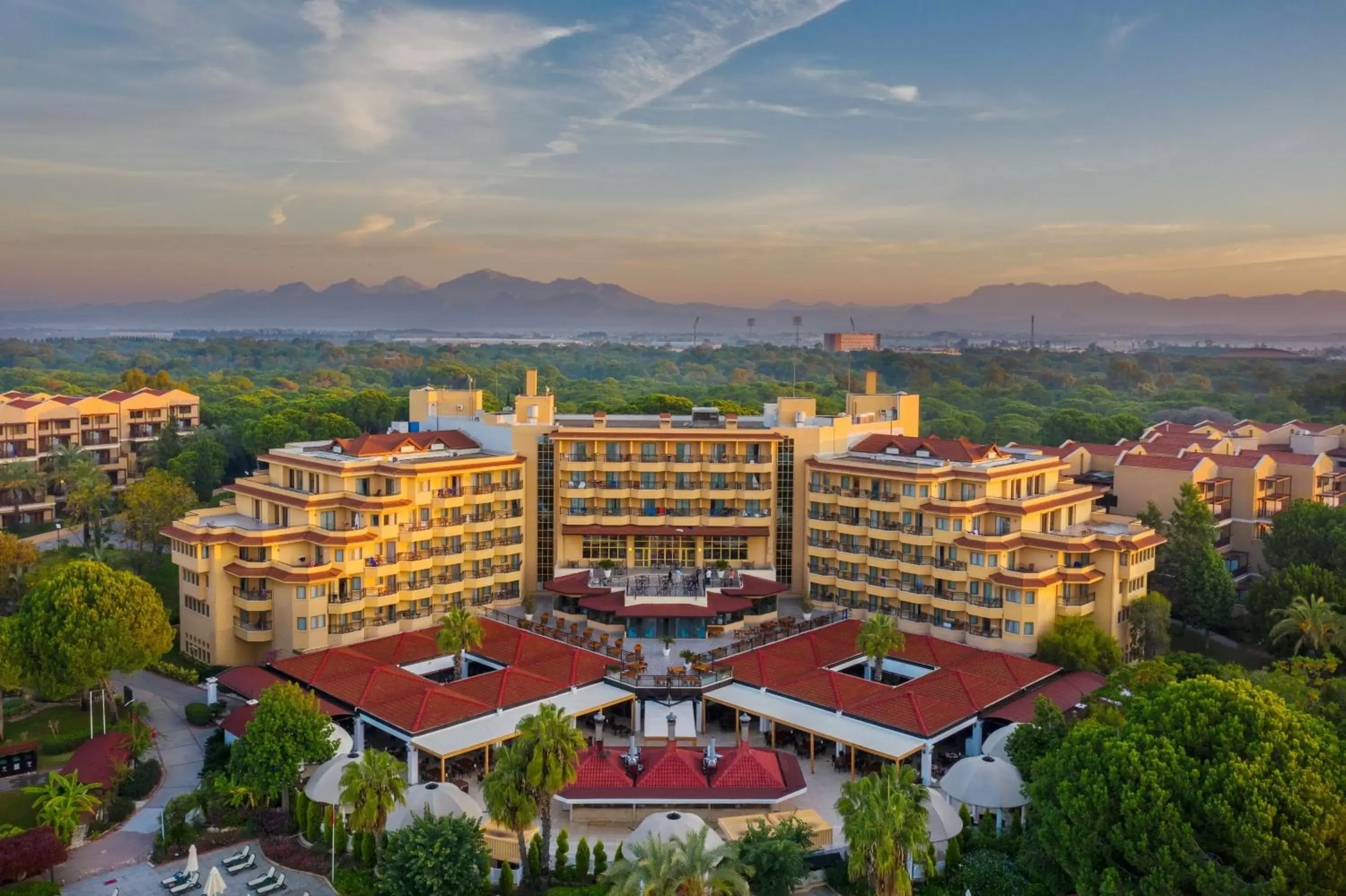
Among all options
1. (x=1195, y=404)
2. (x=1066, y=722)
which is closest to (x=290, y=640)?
(x=1066, y=722)

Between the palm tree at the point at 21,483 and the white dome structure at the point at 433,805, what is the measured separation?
55226 mm

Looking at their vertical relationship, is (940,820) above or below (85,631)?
below

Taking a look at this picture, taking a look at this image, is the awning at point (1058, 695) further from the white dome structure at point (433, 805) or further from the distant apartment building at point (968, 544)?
the white dome structure at point (433, 805)

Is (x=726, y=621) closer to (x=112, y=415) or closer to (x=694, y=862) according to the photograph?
(x=694, y=862)

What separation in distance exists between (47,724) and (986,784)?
124 ft

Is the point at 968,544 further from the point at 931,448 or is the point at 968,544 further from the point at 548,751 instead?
the point at 548,751

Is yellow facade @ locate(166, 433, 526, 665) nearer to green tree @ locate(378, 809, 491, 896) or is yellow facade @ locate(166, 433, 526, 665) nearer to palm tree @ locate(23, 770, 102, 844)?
palm tree @ locate(23, 770, 102, 844)

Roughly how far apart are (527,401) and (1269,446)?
54.6 meters

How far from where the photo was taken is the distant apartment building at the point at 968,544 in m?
51.0

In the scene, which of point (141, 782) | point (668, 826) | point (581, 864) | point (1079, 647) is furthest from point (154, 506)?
point (1079, 647)

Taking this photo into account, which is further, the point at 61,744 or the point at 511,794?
the point at 61,744

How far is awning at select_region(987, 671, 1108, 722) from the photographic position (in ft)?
138

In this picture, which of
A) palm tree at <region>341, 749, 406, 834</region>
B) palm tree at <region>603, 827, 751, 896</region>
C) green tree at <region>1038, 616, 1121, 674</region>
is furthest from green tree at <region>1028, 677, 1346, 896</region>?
palm tree at <region>341, 749, 406, 834</region>

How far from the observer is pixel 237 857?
110ft
